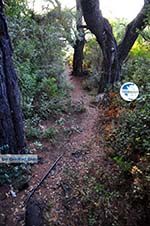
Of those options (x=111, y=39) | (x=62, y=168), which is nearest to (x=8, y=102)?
(x=62, y=168)

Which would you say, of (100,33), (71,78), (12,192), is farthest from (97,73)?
(12,192)

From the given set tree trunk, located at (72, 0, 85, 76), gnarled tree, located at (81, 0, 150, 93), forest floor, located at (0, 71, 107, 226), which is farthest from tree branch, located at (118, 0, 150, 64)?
tree trunk, located at (72, 0, 85, 76)

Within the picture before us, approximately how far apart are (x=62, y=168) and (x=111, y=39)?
19.3 feet

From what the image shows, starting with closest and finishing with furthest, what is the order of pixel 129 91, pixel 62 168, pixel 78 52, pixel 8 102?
pixel 8 102 < pixel 62 168 < pixel 129 91 < pixel 78 52

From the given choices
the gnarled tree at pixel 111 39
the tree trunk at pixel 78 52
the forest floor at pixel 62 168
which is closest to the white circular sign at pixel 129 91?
the forest floor at pixel 62 168

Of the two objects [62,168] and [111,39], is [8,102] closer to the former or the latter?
[62,168]

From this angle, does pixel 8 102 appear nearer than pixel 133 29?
Yes

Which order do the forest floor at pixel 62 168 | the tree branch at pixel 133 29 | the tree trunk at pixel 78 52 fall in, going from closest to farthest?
the forest floor at pixel 62 168 → the tree branch at pixel 133 29 → the tree trunk at pixel 78 52

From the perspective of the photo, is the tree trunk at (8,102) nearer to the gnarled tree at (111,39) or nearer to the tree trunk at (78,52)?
the gnarled tree at (111,39)

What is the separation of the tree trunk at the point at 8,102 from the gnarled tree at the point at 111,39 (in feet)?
15.6

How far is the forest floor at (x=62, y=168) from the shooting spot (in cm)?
492

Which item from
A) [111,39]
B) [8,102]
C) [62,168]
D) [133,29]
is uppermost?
[133,29]

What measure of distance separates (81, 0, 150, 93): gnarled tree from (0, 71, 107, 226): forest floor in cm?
236

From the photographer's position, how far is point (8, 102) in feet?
18.3
